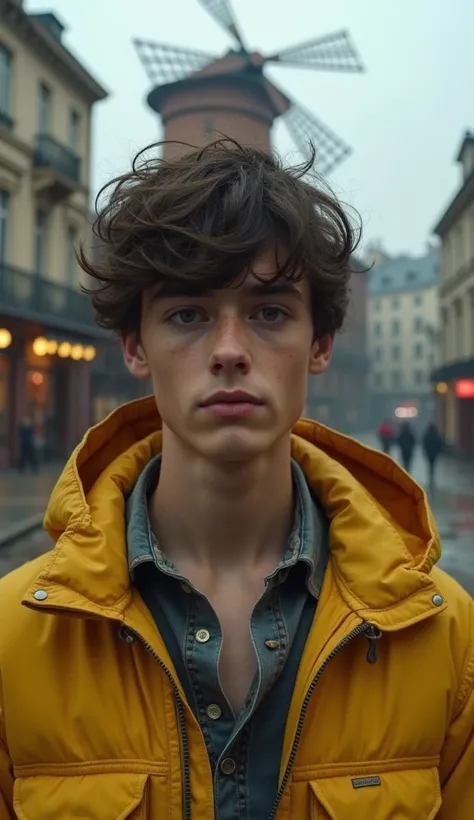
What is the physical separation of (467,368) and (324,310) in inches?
1113

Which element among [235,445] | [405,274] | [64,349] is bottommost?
[235,445]

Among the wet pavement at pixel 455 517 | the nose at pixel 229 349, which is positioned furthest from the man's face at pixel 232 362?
the wet pavement at pixel 455 517

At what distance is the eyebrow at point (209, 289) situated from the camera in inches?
68.1

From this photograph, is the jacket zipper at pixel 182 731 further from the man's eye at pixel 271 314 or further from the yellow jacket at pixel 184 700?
the man's eye at pixel 271 314

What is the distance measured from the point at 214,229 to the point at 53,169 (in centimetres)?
2299

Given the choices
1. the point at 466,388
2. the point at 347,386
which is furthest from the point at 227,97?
the point at 347,386

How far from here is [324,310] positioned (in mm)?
1988

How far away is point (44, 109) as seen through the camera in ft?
79.1

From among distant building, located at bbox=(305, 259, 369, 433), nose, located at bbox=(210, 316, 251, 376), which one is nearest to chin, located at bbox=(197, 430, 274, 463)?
nose, located at bbox=(210, 316, 251, 376)

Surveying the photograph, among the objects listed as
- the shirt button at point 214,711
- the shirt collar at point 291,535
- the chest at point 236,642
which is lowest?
the shirt button at point 214,711

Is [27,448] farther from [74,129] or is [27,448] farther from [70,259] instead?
[74,129]

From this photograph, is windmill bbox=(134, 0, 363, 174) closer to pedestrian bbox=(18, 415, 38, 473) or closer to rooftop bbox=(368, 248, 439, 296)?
pedestrian bbox=(18, 415, 38, 473)

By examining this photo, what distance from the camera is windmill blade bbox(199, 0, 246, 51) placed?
30422 mm

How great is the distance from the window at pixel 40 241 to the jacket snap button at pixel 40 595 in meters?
23.2
